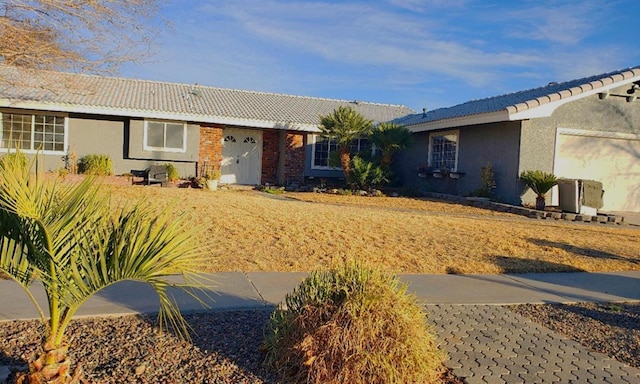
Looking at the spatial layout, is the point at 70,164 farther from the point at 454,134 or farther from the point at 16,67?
the point at 454,134

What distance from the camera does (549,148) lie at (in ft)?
53.7

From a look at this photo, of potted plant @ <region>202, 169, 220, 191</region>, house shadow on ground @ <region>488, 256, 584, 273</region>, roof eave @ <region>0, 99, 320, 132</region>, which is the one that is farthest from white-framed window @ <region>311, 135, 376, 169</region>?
house shadow on ground @ <region>488, 256, 584, 273</region>

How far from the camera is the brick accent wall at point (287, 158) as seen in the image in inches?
866

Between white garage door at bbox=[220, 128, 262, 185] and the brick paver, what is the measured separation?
17113 millimetres

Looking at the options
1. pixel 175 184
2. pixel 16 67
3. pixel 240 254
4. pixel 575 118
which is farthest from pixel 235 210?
pixel 575 118

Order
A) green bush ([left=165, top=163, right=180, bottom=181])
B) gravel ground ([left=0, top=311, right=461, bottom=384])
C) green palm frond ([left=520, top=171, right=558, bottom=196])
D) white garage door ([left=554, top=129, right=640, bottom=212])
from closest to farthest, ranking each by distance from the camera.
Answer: gravel ground ([left=0, top=311, right=461, bottom=384]) < green palm frond ([left=520, top=171, right=558, bottom=196]) < white garage door ([left=554, top=129, right=640, bottom=212]) < green bush ([left=165, top=163, right=180, bottom=181])

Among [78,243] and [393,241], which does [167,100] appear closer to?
[393,241]

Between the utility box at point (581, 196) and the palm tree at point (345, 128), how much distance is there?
7033 millimetres

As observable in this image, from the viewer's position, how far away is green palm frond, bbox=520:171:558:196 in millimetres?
15273

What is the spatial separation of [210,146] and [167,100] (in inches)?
103

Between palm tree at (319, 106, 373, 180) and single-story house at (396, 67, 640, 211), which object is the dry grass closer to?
single-story house at (396, 67, 640, 211)

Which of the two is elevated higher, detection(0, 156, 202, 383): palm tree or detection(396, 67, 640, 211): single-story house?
detection(396, 67, 640, 211): single-story house

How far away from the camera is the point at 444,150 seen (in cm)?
2055

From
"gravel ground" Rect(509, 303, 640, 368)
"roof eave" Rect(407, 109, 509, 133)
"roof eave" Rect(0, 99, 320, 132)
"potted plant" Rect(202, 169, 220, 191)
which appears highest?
"roof eave" Rect(407, 109, 509, 133)
